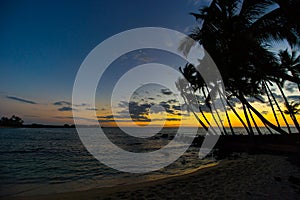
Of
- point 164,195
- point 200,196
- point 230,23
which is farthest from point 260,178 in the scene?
point 230,23

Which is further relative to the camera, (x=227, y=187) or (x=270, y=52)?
(x=270, y=52)

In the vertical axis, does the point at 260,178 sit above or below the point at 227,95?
below

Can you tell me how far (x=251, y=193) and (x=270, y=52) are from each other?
25.5 ft

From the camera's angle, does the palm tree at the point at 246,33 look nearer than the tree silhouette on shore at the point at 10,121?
Yes

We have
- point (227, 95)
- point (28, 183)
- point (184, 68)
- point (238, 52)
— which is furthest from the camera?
point (184, 68)

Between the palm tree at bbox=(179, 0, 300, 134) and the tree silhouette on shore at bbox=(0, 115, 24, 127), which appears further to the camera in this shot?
the tree silhouette on shore at bbox=(0, 115, 24, 127)

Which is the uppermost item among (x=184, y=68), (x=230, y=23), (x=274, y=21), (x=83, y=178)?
(x=184, y=68)

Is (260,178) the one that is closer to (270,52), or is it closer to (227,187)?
(227,187)

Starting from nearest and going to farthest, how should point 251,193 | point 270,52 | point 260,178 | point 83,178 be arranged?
point 251,193
point 260,178
point 83,178
point 270,52

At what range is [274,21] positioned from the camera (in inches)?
334

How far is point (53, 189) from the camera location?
7.08m

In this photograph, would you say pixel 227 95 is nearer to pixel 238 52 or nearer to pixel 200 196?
pixel 238 52

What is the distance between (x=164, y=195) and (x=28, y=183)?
21.7 feet

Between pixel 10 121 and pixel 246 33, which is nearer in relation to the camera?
pixel 246 33
